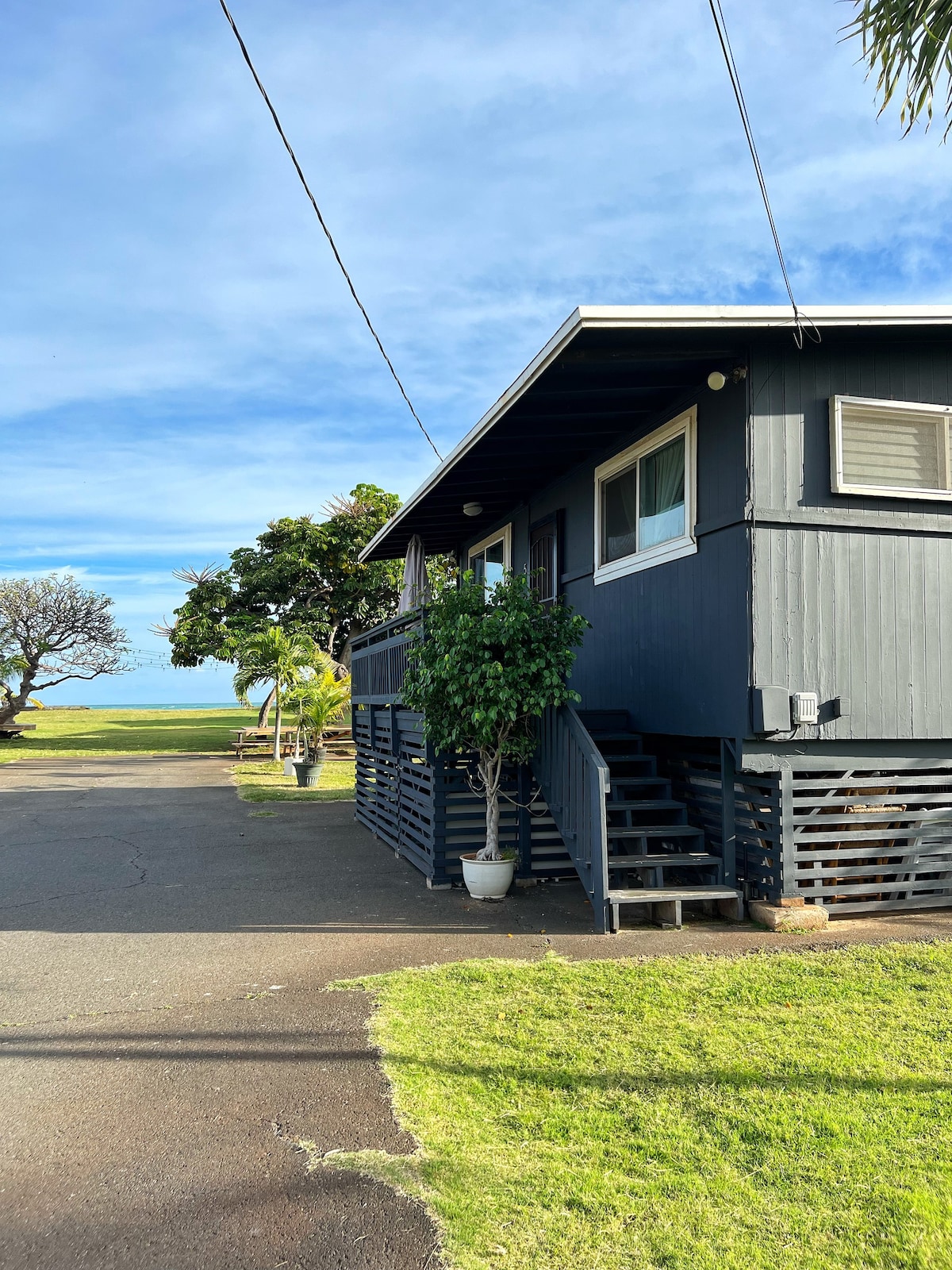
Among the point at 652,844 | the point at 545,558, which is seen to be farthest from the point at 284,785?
the point at 652,844

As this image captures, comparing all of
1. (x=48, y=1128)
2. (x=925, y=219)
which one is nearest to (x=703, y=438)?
(x=925, y=219)

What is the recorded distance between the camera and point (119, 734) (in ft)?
126

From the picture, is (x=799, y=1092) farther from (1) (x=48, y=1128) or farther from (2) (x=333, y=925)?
(2) (x=333, y=925)

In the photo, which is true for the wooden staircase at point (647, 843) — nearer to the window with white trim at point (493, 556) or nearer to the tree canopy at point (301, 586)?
the window with white trim at point (493, 556)

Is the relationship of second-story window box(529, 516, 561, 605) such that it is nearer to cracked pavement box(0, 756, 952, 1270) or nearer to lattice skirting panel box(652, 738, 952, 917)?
cracked pavement box(0, 756, 952, 1270)

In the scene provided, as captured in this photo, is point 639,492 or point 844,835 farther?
point 639,492

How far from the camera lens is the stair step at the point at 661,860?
22.4ft

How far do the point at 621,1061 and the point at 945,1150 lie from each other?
129 cm

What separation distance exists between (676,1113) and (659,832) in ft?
12.4

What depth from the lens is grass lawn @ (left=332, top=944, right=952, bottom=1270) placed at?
2721 mm

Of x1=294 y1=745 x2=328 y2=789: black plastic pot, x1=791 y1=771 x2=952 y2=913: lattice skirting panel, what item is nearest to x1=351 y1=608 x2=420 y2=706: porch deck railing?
x1=791 y1=771 x2=952 y2=913: lattice skirting panel

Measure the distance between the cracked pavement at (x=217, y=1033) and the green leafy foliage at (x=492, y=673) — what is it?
1.26m

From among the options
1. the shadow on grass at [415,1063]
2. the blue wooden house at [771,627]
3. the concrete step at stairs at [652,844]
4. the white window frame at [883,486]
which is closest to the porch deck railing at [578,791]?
the blue wooden house at [771,627]

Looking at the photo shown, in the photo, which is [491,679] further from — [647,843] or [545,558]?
[545,558]
